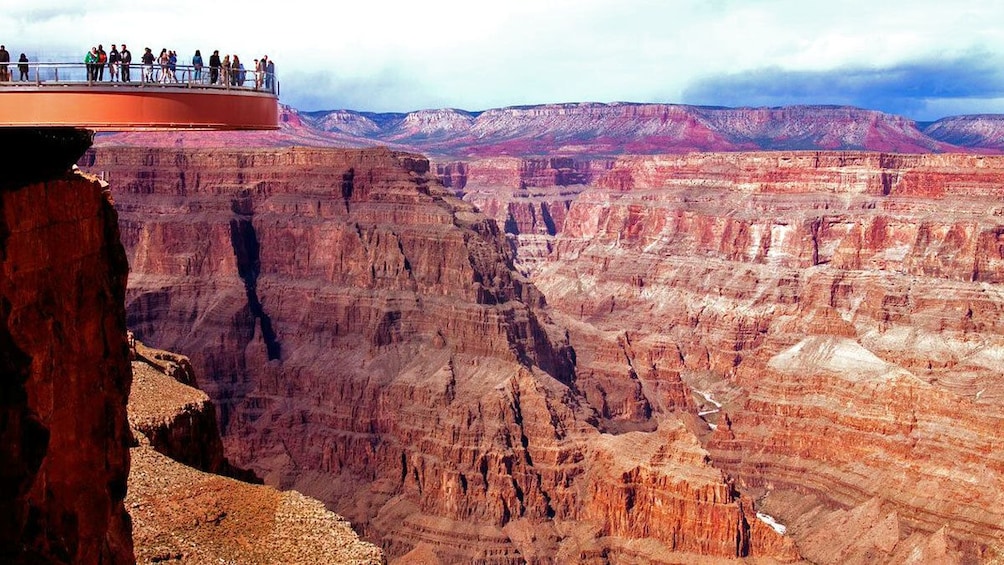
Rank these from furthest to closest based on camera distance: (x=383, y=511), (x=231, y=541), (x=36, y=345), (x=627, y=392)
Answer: (x=627, y=392) < (x=383, y=511) < (x=231, y=541) < (x=36, y=345)

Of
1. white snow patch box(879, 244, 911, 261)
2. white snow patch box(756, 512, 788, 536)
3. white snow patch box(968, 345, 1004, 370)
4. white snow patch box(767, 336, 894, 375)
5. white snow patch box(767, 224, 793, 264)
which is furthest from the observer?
white snow patch box(767, 224, 793, 264)

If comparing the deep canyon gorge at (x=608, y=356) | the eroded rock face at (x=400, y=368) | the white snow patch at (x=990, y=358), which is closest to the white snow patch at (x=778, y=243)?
the deep canyon gorge at (x=608, y=356)

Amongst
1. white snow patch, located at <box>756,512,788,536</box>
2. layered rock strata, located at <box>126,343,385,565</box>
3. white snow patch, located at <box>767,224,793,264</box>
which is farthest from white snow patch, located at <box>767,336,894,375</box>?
layered rock strata, located at <box>126,343,385,565</box>

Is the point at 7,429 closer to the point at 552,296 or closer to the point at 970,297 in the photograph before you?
the point at 970,297

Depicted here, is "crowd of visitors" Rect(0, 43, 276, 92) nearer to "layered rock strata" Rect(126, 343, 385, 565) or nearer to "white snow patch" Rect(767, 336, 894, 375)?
"layered rock strata" Rect(126, 343, 385, 565)

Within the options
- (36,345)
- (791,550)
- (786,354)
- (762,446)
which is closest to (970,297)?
(786,354)
